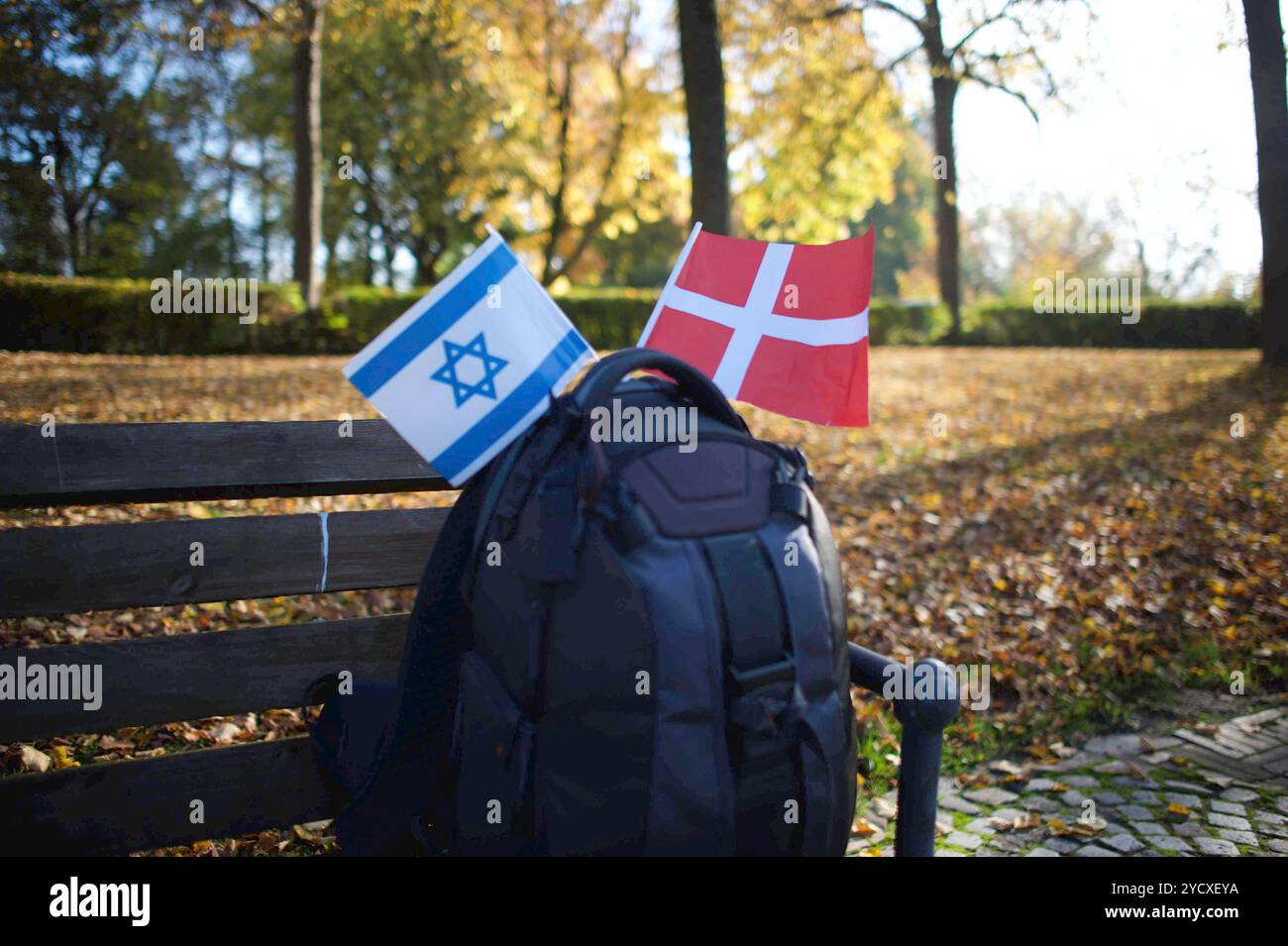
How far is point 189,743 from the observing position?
335cm

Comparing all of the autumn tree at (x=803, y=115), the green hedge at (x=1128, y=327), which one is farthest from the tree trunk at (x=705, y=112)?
the green hedge at (x=1128, y=327)

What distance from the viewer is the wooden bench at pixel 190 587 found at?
2.11 meters

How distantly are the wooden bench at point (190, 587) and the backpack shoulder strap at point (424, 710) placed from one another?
686mm

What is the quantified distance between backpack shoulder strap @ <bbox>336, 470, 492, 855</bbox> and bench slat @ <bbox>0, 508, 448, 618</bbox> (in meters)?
0.72

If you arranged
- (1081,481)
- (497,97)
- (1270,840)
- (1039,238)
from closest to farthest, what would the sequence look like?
(1270,840) < (1081,481) < (497,97) < (1039,238)

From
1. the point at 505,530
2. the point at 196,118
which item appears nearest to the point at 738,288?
the point at 505,530

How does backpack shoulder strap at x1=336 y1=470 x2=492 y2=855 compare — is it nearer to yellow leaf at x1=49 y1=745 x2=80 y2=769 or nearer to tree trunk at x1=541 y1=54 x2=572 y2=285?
yellow leaf at x1=49 y1=745 x2=80 y2=769

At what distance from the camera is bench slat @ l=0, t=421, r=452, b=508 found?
6.84 ft

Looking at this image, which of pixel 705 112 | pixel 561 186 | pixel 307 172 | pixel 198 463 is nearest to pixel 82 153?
pixel 561 186

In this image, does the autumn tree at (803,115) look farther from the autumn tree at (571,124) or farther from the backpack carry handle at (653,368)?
the backpack carry handle at (653,368)

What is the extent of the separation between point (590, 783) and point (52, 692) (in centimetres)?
142

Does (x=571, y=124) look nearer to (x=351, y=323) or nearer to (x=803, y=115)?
(x=803, y=115)

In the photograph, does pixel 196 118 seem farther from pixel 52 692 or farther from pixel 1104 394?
pixel 52 692
